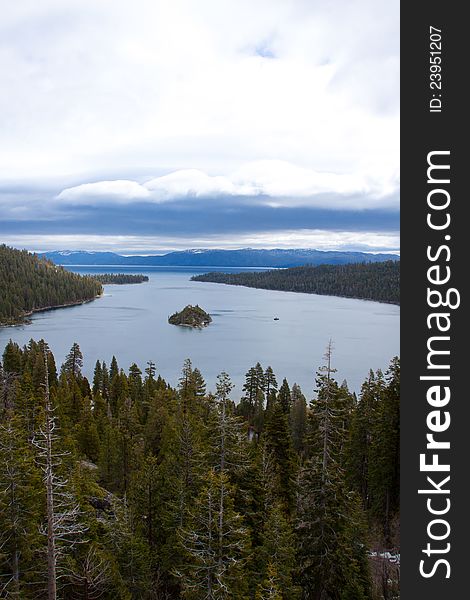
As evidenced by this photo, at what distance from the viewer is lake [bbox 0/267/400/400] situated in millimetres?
82625

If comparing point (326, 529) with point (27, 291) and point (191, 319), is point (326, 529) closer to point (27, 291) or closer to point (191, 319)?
point (191, 319)

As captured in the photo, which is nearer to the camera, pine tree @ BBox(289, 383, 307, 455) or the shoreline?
pine tree @ BBox(289, 383, 307, 455)

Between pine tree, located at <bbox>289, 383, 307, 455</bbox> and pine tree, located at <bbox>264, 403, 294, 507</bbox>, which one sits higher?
pine tree, located at <bbox>264, 403, 294, 507</bbox>

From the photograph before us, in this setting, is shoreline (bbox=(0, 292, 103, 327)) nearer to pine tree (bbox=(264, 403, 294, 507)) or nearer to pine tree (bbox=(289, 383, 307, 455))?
pine tree (bbox=(289, 383, 307, 455))

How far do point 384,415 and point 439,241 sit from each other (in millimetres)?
21417

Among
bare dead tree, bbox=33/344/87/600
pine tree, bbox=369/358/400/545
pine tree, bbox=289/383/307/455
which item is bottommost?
pine tree, bbox=289/383/307/455

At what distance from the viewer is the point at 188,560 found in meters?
17.5

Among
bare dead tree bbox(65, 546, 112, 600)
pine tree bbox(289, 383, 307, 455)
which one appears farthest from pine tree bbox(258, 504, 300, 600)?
pine tree bbox(289, 383, 307, 455)

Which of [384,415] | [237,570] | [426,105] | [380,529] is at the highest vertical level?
[426,105]

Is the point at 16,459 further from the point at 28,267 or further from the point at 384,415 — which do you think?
the point at 28,267

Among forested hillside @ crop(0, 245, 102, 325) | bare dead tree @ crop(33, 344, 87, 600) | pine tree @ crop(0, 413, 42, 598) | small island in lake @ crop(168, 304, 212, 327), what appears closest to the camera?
bare dead tree @ crop(33, 344, 87, 600)

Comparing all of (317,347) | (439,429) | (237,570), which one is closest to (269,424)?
(237,570)

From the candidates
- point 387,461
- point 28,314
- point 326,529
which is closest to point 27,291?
point 28,314

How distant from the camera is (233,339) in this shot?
113438mm
